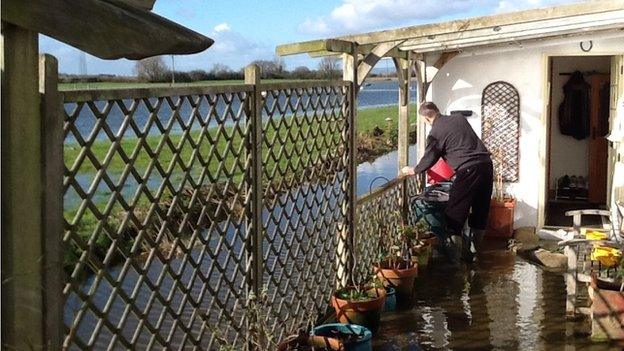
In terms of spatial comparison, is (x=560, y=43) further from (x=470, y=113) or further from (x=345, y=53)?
(x=345, y=53)

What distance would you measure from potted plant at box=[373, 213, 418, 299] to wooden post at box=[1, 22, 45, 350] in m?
3.82

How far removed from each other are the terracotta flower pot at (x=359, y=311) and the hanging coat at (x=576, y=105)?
259 inches

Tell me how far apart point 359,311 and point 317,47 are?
2.13 metres

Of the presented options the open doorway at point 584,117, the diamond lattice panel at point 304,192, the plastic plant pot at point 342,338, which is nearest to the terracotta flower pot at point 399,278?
the diamond lattice panel at point 304,192

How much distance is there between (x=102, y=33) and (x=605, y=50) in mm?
7145

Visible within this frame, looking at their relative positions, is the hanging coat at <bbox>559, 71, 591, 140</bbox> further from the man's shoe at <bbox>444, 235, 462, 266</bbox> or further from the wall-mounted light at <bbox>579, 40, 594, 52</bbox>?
the man's shoe at <bbox>444, 235, 462, 266</bbox>

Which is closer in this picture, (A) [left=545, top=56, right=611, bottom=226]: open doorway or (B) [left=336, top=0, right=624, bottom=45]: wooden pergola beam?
(B) [left=336, top=0, right=624, bottom=45]: wooden pergola beam

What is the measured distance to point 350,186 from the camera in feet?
19.0

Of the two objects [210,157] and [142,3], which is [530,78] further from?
[142,3]

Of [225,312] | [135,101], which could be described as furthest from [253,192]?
[135,101]

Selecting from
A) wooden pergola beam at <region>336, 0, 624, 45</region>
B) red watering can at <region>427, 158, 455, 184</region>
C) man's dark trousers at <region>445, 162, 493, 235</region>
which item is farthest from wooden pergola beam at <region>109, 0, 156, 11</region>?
red watering can at <region>427, 158, 455, 184</region>

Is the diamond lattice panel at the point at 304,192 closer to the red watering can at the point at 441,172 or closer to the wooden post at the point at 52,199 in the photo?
the wooden post at the point at 52,199

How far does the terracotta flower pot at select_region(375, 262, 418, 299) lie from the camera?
609 cm

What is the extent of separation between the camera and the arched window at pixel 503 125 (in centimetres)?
891
